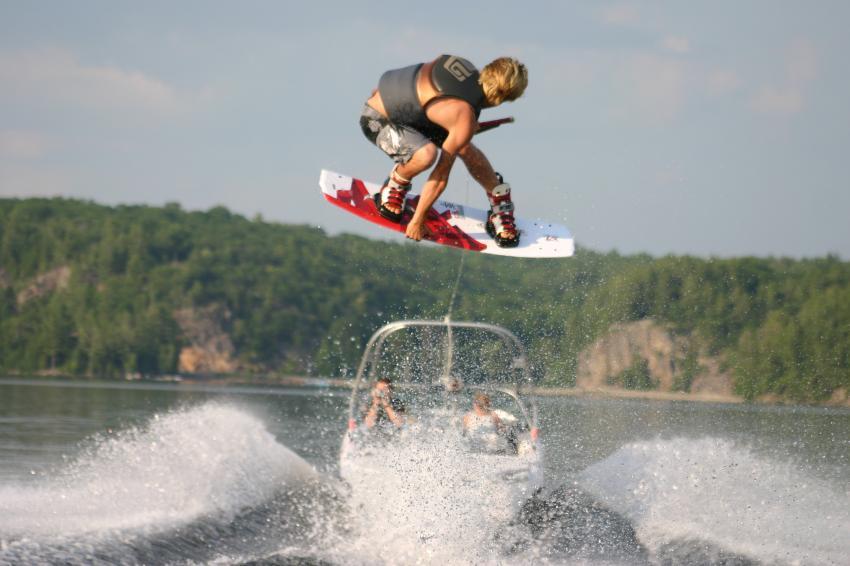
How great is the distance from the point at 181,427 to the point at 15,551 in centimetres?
844

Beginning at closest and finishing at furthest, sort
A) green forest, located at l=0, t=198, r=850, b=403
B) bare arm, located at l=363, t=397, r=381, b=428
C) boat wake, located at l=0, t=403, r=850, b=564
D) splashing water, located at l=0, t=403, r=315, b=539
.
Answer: boat wake, located at l=0, t=403, r=850, b=564 < splashing water, located at l=0, t=403, r=315, b=539 < bare arm, located at l=363, t=397, r=381, b=428 < green forest, located at l=0, t=198, r=850, b=403

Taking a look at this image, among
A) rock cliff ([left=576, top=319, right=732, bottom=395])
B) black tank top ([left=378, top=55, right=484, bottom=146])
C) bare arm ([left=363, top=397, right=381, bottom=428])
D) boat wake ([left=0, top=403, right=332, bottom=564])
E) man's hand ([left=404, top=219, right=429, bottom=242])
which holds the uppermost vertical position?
black tank top ([left=378, top=55, right=484, bottom=146])

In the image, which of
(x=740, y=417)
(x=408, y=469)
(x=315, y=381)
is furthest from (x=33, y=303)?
(x=408, y=469)

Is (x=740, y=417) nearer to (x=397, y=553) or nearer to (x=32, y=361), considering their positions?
(x=397, y=553)

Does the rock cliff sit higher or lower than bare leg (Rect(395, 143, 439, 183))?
lower

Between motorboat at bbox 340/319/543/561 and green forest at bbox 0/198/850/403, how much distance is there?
875cm

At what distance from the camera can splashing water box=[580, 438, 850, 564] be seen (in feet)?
35.1

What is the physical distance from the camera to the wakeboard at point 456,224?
9195 mm

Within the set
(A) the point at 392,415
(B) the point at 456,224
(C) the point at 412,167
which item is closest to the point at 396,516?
(A) the point at 392,415

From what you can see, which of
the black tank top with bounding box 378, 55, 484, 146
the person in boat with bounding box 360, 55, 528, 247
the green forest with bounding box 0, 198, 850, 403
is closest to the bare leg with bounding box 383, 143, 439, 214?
the person in boat with bounding box 360, 55, 528, 247

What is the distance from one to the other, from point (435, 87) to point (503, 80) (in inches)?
19.0

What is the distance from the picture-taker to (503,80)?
7512 millimetres

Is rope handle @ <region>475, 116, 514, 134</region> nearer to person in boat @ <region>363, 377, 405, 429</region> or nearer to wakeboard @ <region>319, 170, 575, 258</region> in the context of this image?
wakeboard @ <region>319, 170, 575, 258</region>

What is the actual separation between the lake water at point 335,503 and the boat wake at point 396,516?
3cm
